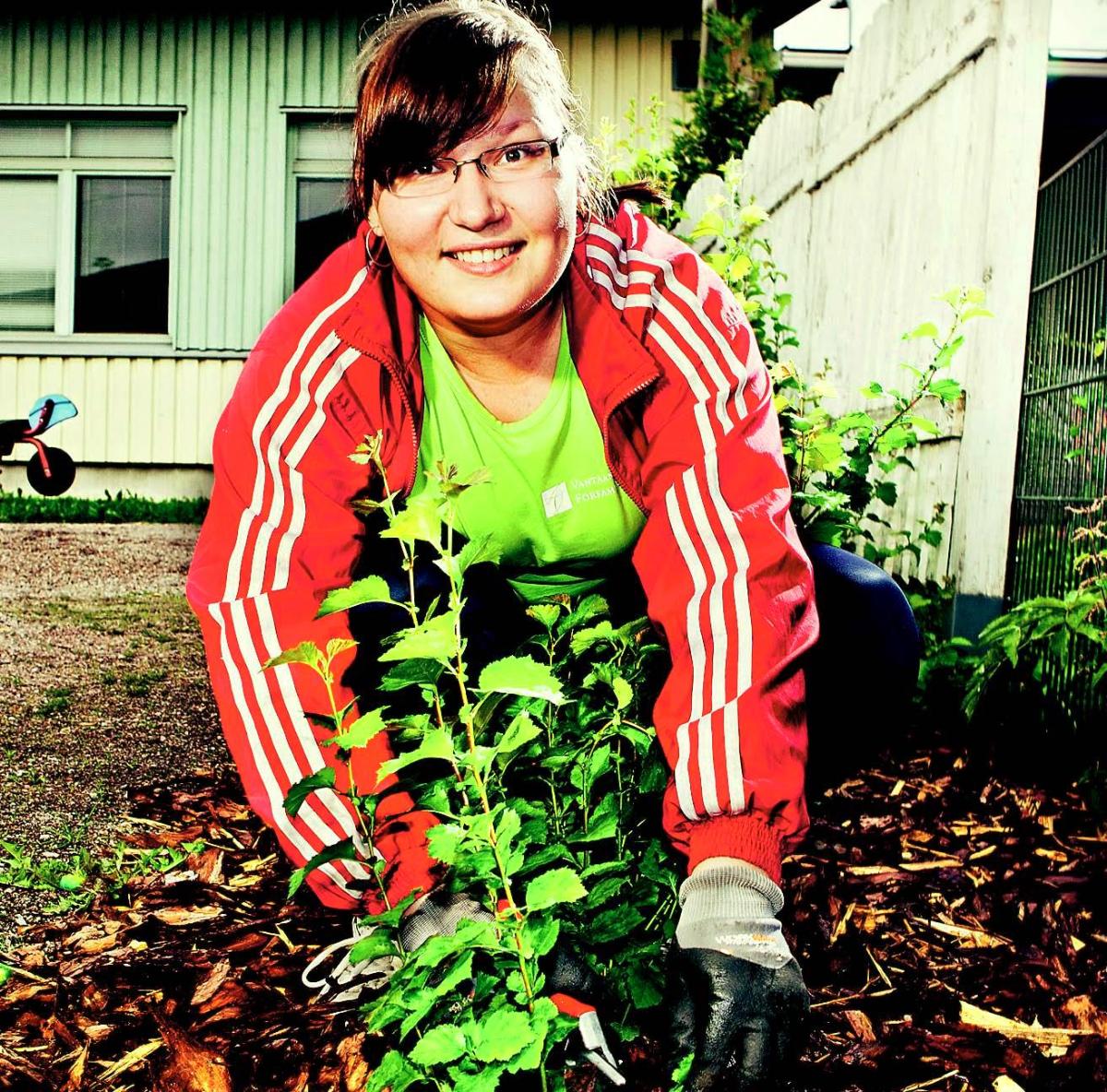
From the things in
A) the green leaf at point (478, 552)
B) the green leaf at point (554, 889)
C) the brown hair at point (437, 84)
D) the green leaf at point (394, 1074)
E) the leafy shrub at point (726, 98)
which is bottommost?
the green leaf at point (394, 1074)

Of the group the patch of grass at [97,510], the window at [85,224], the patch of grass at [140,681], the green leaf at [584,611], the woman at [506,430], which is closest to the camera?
the woman at [506,430]

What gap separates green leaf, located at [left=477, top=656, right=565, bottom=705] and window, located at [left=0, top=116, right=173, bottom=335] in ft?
25.1

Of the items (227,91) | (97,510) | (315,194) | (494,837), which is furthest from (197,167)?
(494,837)

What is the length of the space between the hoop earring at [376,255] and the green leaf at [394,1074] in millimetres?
1182

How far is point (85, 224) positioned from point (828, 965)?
8.16 m

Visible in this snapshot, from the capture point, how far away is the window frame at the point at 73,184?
809cm

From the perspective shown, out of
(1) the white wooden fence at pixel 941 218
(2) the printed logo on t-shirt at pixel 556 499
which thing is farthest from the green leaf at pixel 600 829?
(1) the white wooden fence at pixel 941 218

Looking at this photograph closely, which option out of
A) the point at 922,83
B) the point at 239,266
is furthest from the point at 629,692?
the point at 239,266

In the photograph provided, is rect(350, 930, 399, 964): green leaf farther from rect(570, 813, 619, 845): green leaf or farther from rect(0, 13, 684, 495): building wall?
rect(0, 13, 684, 495): building wall

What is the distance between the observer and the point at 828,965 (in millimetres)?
1822

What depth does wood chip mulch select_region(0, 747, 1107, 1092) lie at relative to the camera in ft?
5.04

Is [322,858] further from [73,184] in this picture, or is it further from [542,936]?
[73,184]

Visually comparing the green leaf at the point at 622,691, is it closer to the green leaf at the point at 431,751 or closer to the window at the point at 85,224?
the green leaf at the point at 431,751

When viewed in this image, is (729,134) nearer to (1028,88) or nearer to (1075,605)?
(1028,88)
